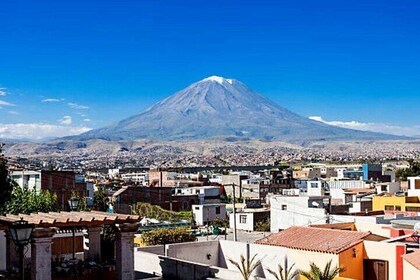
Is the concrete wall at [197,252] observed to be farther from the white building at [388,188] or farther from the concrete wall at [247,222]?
the white building at [388,188]

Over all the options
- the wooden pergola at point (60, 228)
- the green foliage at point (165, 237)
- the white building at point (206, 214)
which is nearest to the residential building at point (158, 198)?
the white building at point (206, 214)

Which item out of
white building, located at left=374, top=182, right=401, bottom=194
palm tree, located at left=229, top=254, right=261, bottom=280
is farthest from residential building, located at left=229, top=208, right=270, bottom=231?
palm tree, located at left=229, top=254, right=261, bottom=280

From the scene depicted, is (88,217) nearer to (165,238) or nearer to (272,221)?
(165,238)

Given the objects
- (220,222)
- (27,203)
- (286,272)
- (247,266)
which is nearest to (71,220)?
(247,266)

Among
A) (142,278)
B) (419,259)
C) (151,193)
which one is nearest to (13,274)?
(142,278)

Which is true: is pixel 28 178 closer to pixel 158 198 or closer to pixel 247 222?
pixel 158 198
